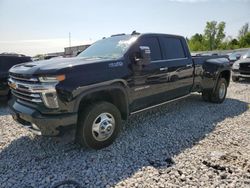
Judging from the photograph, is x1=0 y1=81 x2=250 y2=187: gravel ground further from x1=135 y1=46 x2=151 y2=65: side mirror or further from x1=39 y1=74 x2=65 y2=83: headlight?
x1=135 y1=46 x2=151 y2=65: side mirror

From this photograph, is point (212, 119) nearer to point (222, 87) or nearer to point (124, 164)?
point (222, 87)

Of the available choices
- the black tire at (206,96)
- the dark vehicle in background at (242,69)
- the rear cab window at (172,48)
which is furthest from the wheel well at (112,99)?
the dark vehicle in background at (242,69)

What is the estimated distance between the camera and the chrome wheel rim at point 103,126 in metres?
3.97

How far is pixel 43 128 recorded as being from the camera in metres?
3.52

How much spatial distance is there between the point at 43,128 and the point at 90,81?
970 mm

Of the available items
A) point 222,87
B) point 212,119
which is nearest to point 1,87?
point 212,119

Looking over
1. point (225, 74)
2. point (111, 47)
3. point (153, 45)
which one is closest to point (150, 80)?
point (153, 45)

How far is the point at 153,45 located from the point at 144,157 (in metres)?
2.41

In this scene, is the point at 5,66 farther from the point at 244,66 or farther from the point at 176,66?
the point at 244,66

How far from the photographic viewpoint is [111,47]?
4895 millimetres

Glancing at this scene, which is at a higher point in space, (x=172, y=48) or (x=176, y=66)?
(x=172, y=48)

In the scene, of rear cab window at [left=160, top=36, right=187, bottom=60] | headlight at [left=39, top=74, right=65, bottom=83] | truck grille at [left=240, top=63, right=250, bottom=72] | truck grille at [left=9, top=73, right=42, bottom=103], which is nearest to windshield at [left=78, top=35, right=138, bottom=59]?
rear cab window at [left=160, top=36, right=187, bottom=60]

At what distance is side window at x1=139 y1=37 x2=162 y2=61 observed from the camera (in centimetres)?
492

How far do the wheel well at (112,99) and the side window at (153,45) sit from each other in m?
1.20
